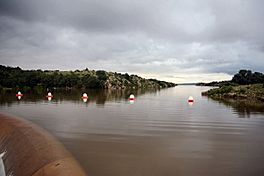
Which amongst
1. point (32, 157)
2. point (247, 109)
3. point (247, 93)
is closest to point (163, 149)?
point (32, 157)

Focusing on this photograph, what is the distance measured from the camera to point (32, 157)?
7.19 m

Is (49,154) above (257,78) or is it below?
below

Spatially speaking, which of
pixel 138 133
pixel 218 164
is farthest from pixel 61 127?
pixel 218 164

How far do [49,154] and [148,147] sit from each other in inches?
175

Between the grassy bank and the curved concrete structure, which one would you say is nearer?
the curved concrete structure

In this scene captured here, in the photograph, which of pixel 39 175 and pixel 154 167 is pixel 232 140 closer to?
pixel 154 167

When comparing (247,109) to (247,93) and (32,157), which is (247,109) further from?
(32,157)

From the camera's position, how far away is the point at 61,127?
566 inches

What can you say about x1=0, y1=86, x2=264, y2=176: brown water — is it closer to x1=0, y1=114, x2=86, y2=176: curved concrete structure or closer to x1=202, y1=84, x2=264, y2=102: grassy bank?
x1=0, y1=114, x2=86, y2=176: curved concrete structure

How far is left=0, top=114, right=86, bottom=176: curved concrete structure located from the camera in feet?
20.5

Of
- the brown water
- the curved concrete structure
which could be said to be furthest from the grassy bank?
the curved concrete structure

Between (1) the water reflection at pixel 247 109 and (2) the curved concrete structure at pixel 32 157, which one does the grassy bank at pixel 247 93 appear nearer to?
(1) the water reflection at pixel 247 109

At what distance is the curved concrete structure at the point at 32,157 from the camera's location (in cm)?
625

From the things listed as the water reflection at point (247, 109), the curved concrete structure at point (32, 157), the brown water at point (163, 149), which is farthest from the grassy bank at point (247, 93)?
the curved concrete structure at point (32, 157)
